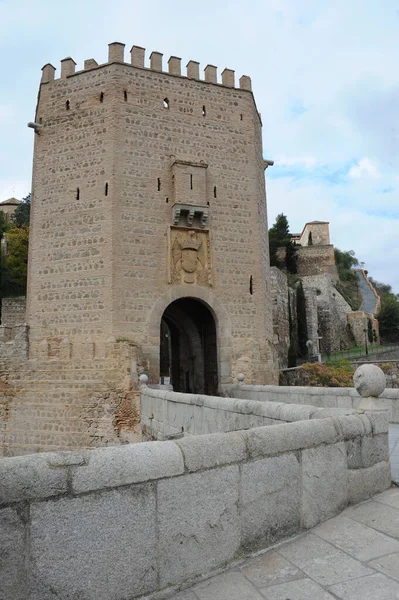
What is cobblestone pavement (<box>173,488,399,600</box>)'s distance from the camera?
2.77 m

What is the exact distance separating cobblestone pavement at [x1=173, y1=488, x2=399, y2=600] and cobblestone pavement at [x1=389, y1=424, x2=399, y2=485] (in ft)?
4.16

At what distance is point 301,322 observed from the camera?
3875 centimetres

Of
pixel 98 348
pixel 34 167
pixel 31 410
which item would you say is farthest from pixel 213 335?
pixel 34 167

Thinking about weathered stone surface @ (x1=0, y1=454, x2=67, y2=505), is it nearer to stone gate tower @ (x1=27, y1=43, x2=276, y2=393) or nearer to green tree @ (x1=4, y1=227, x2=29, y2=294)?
stone gate tower @ (x1=27, y1=43, x2=276, y2=393)

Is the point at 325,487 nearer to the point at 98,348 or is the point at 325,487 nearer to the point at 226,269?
the point at 98,348

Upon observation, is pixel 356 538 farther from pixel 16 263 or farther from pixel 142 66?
pixel 16 263

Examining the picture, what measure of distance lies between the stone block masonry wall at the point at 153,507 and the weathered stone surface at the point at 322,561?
0.53 ft

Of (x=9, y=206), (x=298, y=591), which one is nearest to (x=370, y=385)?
(x=298, y=591)

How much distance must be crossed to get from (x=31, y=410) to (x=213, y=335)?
19.9 ft

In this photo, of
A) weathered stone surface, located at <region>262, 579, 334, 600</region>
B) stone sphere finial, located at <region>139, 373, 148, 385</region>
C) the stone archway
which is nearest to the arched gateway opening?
the stone archway

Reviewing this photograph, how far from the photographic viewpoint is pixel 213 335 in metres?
15.2

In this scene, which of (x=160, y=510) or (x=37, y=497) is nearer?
(x=37, y=497)

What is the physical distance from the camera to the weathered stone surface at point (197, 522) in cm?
293

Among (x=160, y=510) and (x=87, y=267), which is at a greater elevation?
(x=87, y=267)
